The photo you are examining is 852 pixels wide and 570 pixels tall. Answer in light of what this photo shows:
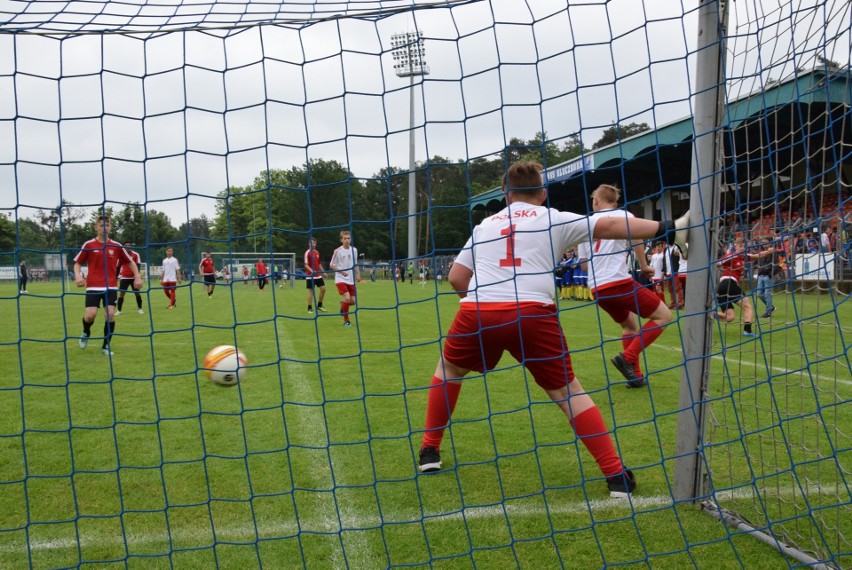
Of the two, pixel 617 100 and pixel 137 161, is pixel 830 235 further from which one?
pixel 137 161

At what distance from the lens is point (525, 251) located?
133 inches

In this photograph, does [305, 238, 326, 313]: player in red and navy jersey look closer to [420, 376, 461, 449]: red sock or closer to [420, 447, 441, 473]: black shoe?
[420, 376, 461, 449]: red sock

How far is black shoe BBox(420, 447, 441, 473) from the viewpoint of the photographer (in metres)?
3.77

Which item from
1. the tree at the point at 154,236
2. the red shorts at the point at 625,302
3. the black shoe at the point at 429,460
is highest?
the tree at the point at 154,236

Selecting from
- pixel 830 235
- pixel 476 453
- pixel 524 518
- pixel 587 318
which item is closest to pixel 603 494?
pixel 524 518

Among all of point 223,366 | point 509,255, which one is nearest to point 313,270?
point 223,366

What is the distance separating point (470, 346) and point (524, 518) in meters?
0.90

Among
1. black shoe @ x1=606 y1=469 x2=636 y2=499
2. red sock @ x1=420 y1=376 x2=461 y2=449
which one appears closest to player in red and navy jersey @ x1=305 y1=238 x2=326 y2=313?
red sock @ x1=420 y1=376 x2=461 y2=449

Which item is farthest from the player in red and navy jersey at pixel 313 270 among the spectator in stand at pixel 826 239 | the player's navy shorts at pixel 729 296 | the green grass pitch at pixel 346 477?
the spectator in stand at pixel 826 239

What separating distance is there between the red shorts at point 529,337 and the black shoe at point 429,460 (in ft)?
2.30

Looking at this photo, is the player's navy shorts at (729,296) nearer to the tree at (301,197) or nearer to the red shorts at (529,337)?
the red shorts at (529,337)

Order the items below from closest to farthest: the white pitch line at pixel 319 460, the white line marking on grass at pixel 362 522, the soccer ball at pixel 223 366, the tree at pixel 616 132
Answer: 1. the white pitch line at pixel 319 460
2. the white line marking on grass at pixel 362 522
3. the tree at pixel 616 132
4. the soccer ball at pixel 223 366

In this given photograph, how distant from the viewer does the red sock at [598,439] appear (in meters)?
3.38

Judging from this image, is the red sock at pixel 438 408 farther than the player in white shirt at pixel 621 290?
No
